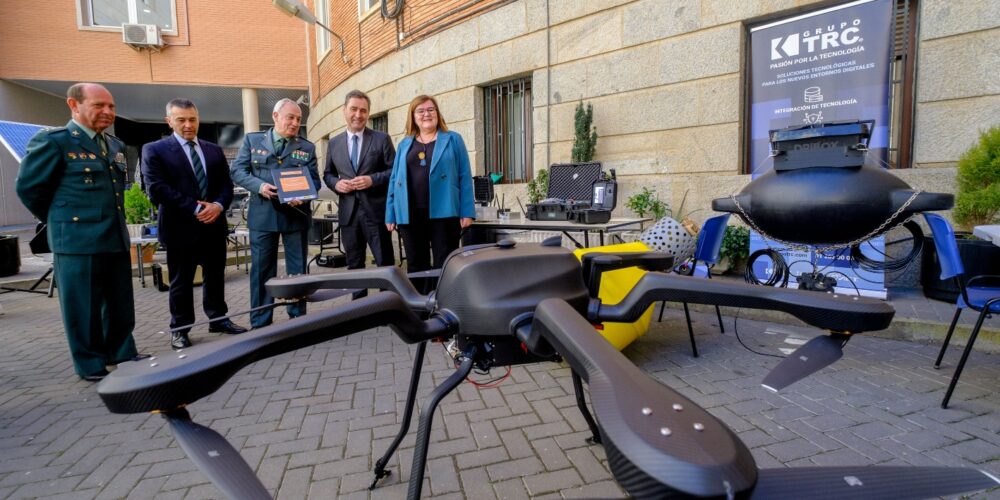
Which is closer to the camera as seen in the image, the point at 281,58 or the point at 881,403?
the point at 881,403

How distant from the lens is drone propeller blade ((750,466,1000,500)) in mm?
479

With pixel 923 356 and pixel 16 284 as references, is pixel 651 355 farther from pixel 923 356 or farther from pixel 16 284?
pixel 16 284

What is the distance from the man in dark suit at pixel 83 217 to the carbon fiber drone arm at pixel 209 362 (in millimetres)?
3806

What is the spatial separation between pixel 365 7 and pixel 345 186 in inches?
354

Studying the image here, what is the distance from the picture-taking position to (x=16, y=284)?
7395mm

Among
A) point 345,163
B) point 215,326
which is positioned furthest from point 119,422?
point 345,163

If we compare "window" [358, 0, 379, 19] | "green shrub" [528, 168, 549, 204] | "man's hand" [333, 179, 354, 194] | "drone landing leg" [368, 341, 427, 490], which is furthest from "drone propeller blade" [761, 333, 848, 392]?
"window" [358, 0, 379, 19]

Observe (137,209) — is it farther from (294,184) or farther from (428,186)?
(428,186)

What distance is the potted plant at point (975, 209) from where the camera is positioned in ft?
13.7

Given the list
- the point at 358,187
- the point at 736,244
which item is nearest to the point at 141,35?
the point at 358,187

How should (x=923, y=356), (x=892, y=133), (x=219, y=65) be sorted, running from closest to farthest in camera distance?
(x=923, y=356) < (x=892, y=133) < (x=219, y=65)

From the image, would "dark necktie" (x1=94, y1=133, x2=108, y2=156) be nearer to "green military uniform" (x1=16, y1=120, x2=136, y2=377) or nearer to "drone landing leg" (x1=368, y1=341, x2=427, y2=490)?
"green military uniform" (x1=16, y1=120, x2=136, y2=377)

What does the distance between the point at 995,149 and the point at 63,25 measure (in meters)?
22.9

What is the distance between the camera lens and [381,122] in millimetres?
11867
